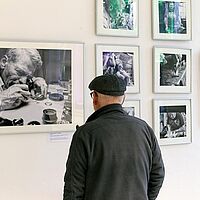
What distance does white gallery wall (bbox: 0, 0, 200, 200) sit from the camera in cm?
260

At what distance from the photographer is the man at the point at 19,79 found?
2551mm

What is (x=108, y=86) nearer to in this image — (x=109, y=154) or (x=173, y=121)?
A: (x=109, y=154)

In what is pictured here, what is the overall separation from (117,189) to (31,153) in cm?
99

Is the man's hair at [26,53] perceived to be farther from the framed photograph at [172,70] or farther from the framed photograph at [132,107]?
the framed photograph at [172,70]

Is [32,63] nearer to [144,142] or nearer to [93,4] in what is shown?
[93,4]

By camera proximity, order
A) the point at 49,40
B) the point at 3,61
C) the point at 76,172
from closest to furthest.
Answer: the point at 76,172 → the point at 3,61 → the point at 49,40

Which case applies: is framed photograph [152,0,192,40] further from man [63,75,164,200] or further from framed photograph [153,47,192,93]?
man [63,75,164,200]

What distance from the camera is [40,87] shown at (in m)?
2.64

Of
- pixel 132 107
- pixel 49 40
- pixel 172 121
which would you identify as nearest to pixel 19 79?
pixel 49 40

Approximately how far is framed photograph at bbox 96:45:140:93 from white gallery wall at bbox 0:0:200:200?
0.05 metres

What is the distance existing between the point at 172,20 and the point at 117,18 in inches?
18.8

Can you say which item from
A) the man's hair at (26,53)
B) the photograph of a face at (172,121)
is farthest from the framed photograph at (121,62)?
the man's hair at (26,53)

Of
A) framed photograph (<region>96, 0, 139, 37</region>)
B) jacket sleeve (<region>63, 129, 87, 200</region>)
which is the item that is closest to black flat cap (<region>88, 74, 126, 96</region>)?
jacket sleeve (<region>63, 129, 87, 200</region>)

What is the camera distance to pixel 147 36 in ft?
9.75
